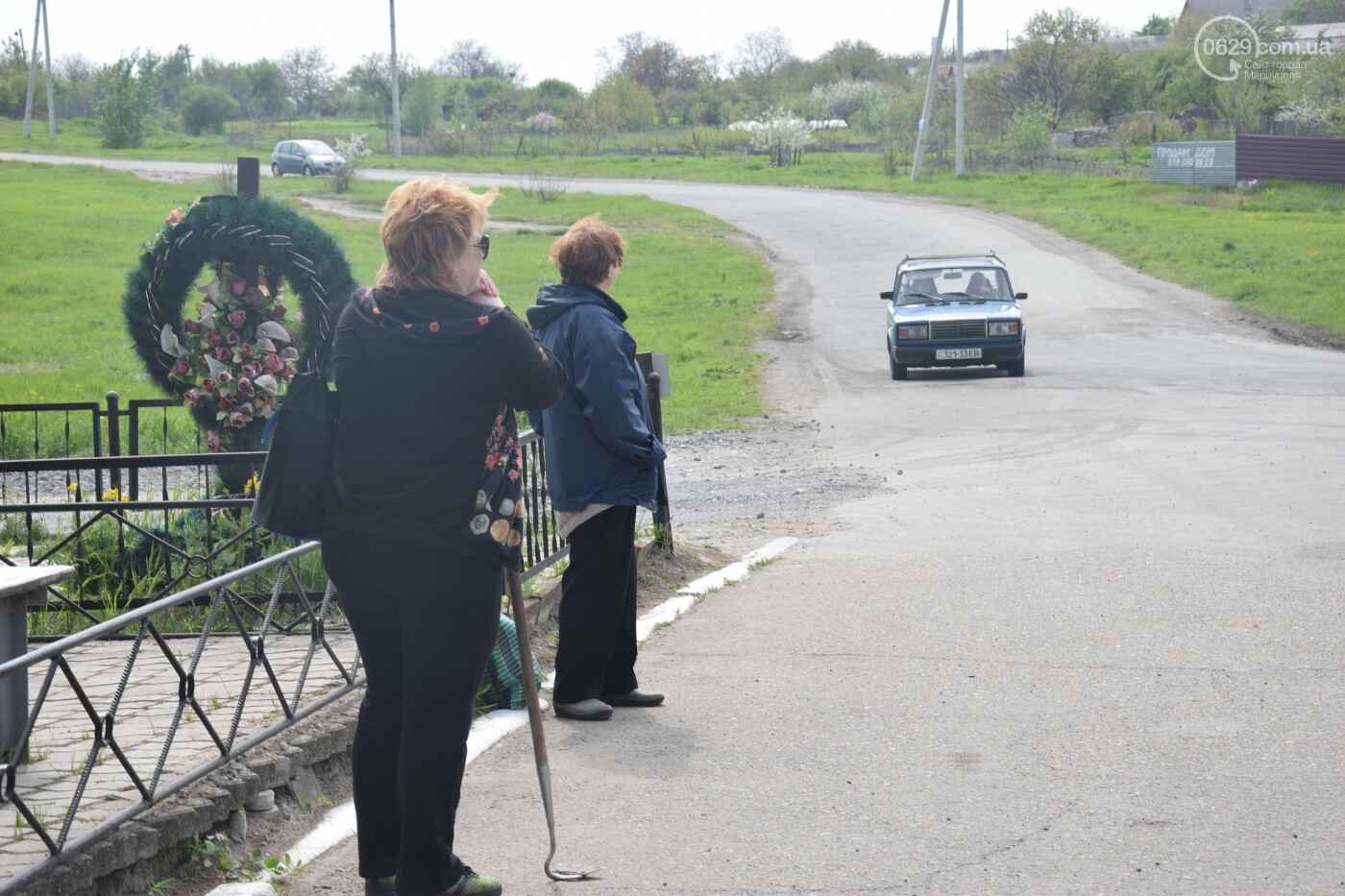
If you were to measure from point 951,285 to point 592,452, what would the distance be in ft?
52.1

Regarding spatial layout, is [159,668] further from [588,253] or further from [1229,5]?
[1229,5]

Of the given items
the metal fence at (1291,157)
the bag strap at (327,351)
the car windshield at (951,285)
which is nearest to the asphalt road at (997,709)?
the bag strap at (327,351)

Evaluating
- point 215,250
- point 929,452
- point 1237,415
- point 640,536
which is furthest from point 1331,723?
point 1237,415

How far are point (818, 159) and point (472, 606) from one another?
64991 millimetres

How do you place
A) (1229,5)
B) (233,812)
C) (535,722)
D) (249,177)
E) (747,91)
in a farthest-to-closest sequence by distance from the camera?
(1229,5), (747,91), (249,177), (233,812), (535,722)

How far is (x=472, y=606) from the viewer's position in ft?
11.5

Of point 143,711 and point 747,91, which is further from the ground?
point 747,91

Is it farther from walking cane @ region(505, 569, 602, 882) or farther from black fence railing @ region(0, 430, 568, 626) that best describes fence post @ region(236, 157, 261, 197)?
walking cane @ region(505, 569, 602, 882)

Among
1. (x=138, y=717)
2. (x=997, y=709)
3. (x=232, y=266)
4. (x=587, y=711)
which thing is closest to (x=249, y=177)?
(x=232, y=266)

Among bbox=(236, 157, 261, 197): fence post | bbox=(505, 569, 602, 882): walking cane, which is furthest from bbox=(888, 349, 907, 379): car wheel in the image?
bbox=(505, 569, 602, 882): walking cane

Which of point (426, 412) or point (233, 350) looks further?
point (233, 350)

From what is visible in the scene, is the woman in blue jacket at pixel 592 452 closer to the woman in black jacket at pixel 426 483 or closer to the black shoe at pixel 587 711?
the black shoe at pixel 587 711

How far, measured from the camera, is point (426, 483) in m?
3.46

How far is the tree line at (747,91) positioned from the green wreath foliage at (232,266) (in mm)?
48311
